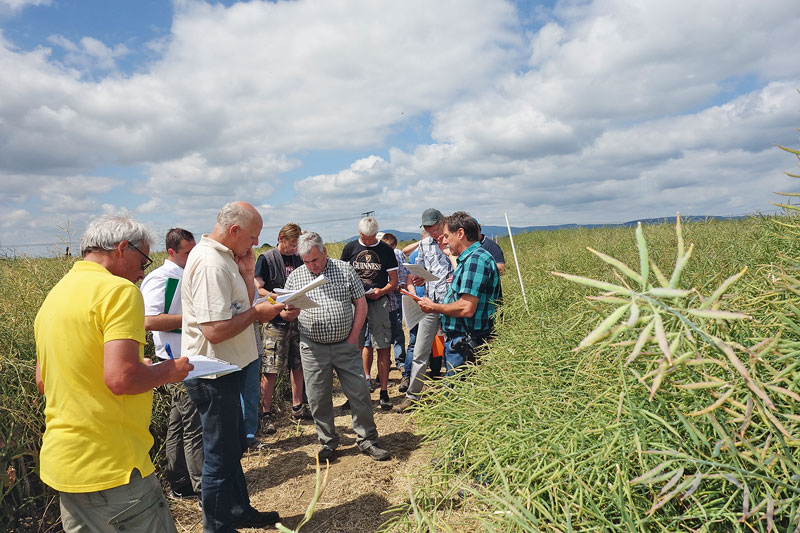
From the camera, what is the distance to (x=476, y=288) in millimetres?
3590

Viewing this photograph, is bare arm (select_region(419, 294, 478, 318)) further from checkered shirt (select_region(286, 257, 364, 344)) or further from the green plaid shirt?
checkered shirt (select_region(286, 257, 364, 344))

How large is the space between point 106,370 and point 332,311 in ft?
7.49

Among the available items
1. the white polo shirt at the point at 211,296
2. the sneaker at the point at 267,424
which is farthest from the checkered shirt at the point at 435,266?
the white polo shirt at the point at 211,296

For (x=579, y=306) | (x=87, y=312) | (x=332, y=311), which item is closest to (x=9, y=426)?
(x=87, y=312)

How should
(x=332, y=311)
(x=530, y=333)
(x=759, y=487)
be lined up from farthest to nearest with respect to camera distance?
(x=332, y=311) < (x=530, y=333) < (x=759, y=487)

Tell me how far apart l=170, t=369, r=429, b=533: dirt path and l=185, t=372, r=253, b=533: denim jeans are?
62 cm

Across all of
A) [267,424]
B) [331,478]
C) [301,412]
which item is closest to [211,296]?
[331,478]

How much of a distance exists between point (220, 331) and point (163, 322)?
825 millimetres

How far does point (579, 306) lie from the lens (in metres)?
2.78

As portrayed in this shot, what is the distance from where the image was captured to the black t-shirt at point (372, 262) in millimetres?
5621

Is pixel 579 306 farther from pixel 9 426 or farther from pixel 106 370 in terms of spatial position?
pixel 9 426

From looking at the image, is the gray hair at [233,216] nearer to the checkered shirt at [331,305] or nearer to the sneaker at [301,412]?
the checkered shirt at [331,305]

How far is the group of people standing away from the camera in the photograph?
6.34 feet

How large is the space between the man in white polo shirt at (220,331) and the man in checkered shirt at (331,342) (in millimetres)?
1045
